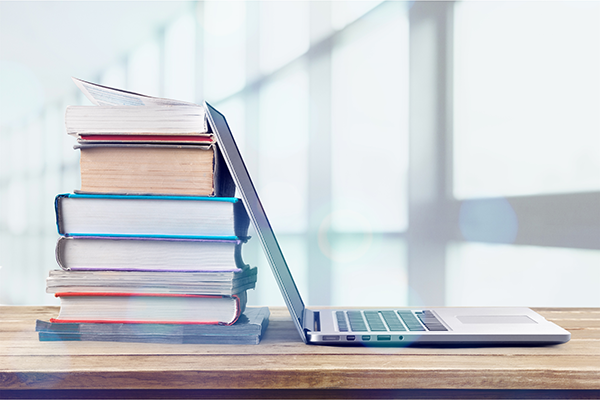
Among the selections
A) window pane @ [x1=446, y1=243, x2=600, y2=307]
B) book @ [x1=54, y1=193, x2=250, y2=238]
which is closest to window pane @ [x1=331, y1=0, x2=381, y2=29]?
window pane @ [x1=446, y1=243, x2=600, y2=307]

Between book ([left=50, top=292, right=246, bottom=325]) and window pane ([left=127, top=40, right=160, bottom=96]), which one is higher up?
window pane ([left=127, top=40, right=160, bottom=96])

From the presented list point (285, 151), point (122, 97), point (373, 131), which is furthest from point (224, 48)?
point (122, 97)

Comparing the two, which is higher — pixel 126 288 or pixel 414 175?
pixel 414 175

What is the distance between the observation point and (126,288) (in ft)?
2.06

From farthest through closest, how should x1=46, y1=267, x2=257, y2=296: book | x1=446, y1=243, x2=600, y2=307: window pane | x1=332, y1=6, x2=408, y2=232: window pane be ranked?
x1=332, y1=6, x2=408, y2=232: window pane
x1=446, y1=243, x2=600, y2=307: window pane
x1=46, y1=267, x2=257, y2=296: book

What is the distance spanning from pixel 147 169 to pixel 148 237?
0.11 metres

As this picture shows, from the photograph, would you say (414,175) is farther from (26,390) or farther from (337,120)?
(26,390)

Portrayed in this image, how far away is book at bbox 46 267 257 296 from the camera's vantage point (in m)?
0.62

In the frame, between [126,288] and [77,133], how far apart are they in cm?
25

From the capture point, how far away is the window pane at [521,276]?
1.45 metres

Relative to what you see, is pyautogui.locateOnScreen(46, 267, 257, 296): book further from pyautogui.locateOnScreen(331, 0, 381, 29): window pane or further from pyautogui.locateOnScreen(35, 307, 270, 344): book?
pyautogui.locateOnScreen(331, 0, 381, 29): window pane

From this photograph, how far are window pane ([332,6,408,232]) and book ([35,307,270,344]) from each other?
0.97m

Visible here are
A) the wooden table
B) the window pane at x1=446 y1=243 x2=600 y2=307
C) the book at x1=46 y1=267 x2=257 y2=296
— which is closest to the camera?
the wooden table

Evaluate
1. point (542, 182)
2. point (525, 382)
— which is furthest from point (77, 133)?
point (542, 182)
